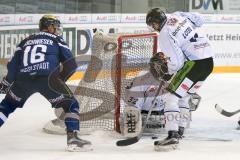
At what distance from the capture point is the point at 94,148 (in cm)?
383

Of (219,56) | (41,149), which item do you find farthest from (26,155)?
(219,56)

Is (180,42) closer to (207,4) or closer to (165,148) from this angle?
(165,148)

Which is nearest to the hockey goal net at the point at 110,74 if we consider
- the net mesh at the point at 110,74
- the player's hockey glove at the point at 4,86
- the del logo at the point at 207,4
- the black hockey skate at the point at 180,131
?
the net mesh at the point at 110,74

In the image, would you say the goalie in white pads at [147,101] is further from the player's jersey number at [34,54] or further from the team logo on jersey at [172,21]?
the player's jersey number at [34,54]

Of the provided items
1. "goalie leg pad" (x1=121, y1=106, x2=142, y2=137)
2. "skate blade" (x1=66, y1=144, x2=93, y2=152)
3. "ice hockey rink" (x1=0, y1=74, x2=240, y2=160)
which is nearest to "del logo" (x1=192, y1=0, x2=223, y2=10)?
"ice hockey rink" (x1=0, y1=74, x2=240, y2=160)

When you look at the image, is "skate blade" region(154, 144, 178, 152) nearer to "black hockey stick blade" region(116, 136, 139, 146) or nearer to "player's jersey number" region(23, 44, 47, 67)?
"black hockey stick blade" region(116, 136, 139, 146)

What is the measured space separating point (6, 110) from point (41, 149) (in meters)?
0.36

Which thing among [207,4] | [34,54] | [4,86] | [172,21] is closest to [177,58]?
[172,21]

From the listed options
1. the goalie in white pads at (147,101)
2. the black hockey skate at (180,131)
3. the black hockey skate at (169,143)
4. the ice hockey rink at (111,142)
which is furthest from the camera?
the goalie in white pads at (147,101)

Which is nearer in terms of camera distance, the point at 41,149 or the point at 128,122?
the point at 41,149

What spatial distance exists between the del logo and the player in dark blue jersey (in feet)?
19.4

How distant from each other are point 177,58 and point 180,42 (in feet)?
0.43

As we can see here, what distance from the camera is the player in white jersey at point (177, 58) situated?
3745mm

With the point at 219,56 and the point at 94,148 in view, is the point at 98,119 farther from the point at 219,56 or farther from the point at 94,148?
the point at 219,56
